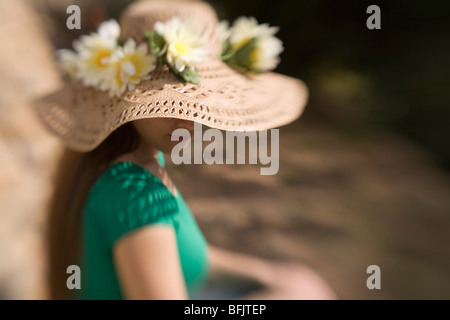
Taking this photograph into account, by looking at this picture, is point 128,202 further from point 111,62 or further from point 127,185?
point 111,62

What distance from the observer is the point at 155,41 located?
2.62 ft

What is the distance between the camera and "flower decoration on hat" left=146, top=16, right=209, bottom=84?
786mm

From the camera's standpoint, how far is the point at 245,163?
3064 millimetres

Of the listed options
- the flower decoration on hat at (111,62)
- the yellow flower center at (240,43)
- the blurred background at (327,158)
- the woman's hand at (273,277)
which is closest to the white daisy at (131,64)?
the flower decoration on hat at (111,62)

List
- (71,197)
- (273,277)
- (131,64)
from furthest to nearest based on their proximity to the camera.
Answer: (273,277) < (71,197) < (131,64)

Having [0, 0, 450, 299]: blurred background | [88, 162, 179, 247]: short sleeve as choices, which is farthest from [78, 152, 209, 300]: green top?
[0, 0, 450, 299]: blurred background

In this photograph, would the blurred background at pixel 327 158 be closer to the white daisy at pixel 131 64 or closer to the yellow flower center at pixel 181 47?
the white daisy at pixel 131 64

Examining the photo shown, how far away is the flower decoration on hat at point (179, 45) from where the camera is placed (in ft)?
2.58

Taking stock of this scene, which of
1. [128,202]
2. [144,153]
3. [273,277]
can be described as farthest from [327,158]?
[128,202]

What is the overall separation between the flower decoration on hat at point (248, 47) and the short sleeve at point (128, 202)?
35 centimetres

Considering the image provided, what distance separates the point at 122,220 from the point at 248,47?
496 mm

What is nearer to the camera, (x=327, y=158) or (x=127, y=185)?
(x=127, y=185)

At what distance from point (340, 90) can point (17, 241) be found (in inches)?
125

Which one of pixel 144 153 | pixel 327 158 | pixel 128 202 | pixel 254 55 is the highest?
pixel 327 158
